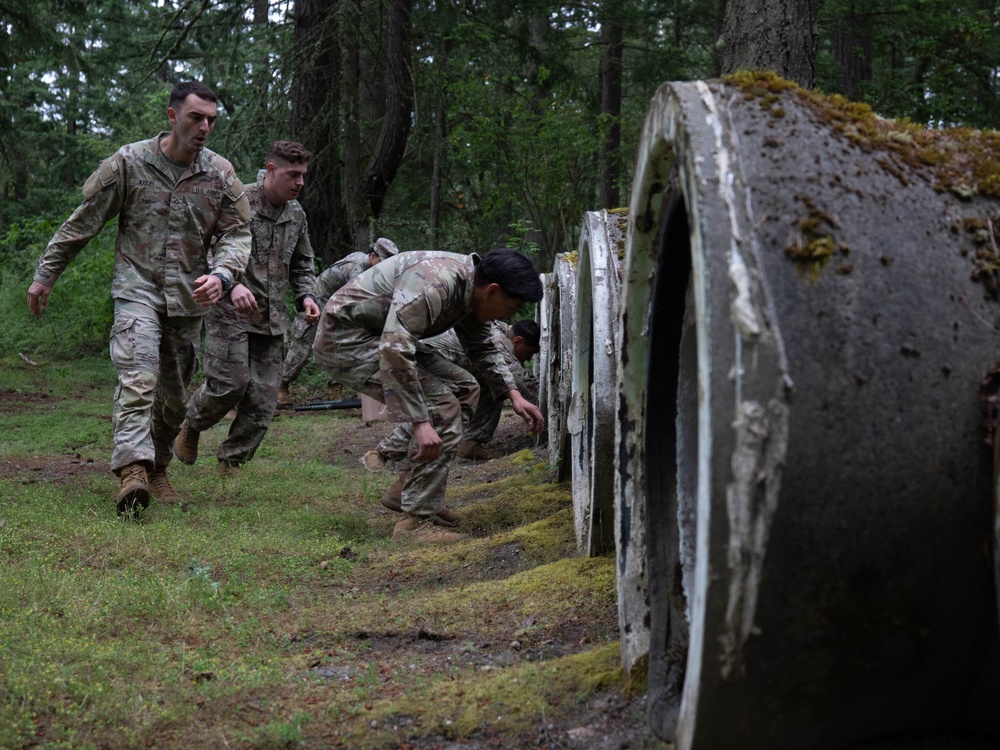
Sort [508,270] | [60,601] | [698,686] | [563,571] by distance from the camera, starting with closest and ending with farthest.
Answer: [698,686]
[60,601]
[563,571]
[508,270]

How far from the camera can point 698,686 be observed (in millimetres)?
1874

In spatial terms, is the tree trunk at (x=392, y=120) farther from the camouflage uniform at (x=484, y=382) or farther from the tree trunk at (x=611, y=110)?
the camouflage uniform at (x=484, y=382)

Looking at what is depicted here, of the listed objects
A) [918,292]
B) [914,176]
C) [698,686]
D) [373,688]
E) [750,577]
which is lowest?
[373,688]

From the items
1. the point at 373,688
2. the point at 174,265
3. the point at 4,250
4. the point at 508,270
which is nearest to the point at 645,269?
the point at 373,688

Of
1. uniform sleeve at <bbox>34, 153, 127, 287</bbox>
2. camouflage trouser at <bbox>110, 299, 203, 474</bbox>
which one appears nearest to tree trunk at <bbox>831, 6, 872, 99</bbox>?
camouflage trouser at <bbox>110, 299, 203, 474</bbox>

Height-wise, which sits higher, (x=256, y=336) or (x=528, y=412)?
(x=256, y=336)

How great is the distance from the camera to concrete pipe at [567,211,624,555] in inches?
160

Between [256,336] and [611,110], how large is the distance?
1255cm

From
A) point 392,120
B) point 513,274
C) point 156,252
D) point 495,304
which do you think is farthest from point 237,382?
point 392,120

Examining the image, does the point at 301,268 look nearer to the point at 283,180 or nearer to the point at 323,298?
the point at 283,180

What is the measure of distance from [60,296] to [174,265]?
39.8 ft

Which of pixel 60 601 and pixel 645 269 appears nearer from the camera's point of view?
pixel 645 269

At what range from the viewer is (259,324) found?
269 inches

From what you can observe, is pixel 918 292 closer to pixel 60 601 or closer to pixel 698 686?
pixel 698 686
